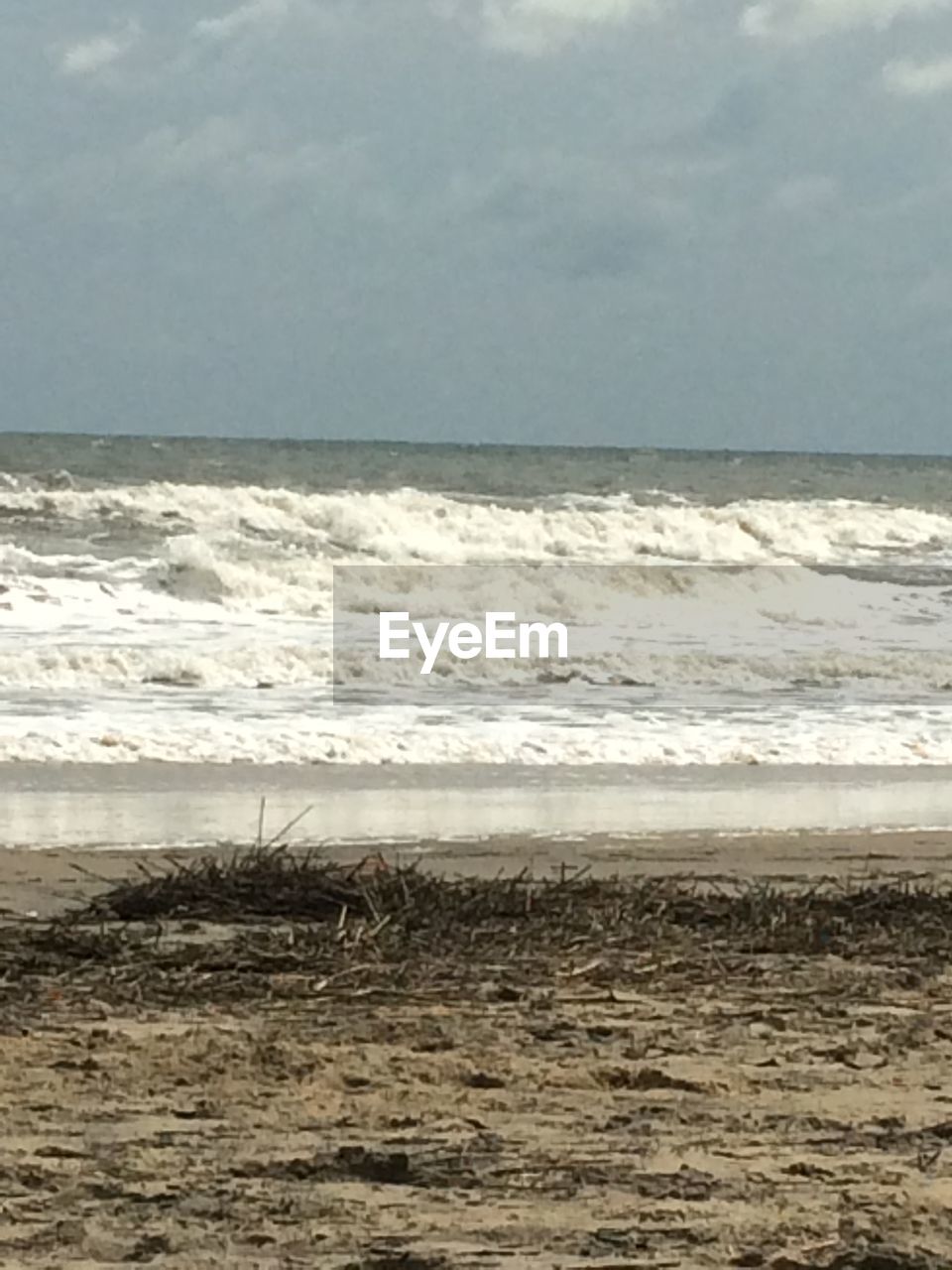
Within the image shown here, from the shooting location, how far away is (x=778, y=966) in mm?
5496

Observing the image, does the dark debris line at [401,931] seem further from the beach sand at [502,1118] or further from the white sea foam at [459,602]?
the white sea foam at [459,602]

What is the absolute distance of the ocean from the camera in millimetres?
10852

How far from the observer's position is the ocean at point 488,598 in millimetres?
10852

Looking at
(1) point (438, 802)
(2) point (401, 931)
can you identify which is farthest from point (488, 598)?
(2) point (401, 931)

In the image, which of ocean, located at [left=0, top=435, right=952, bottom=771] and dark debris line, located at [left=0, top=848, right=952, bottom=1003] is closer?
dark debris line, located at [left=0, top=848, right=952, bottom=1003]

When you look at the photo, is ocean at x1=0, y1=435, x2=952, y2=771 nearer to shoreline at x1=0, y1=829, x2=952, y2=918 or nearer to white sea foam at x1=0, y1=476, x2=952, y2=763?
white sea foam at x1=0, y1=476, x2=952, y2=763

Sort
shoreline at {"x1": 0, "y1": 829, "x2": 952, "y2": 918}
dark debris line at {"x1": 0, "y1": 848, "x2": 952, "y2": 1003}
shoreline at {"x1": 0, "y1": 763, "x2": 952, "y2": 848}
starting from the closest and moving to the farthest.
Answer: dark debris line at {"x1": 0, "y1": 848, "x2": 952, "y2": 1003} < shoreline at {"x1": 0, "y1": 829, "x2": 952, "y2": 918} < shoreline at {"x1": 0, "y1": 763, "x2": 952, "y2": 848}

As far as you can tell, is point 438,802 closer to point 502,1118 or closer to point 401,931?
point 401,931

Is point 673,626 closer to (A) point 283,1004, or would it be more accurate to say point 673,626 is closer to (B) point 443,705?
(B) point 443,705

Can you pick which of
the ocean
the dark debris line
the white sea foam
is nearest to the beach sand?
the dark debris line

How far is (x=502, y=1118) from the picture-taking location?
3.89 metres

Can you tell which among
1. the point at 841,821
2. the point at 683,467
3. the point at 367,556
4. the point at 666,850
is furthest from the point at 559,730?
the point at 683,467

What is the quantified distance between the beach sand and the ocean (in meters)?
5.16

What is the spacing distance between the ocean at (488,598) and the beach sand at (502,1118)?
16.9ft
